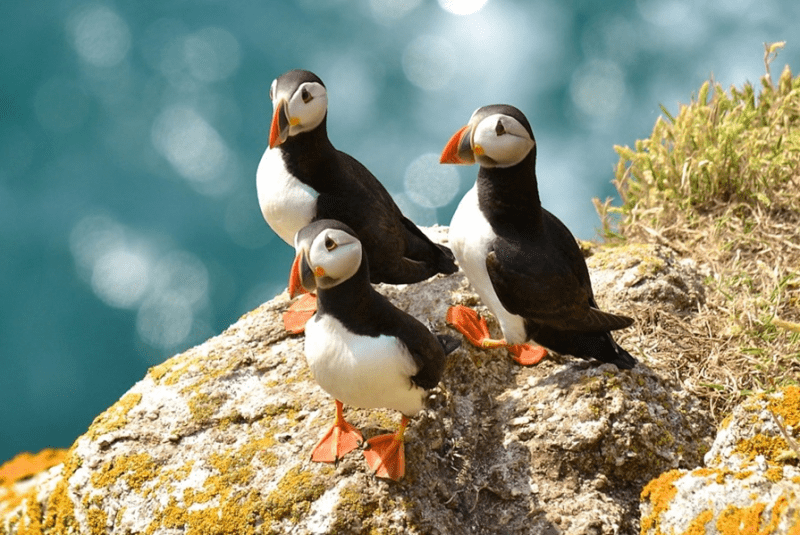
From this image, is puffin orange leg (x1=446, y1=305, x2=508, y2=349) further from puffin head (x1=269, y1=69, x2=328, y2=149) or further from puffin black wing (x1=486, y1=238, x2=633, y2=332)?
puffin head (x1=269, y1=69, x2=328, y2=149)

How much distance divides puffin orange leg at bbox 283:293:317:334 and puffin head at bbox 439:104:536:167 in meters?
1.25

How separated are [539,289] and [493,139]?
2.76 feet

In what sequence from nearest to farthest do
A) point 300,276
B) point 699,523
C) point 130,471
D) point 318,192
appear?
1. point 699,523
2. point 300,276
3. point 130,471
4. point 318,192

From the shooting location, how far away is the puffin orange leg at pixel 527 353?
186 inches

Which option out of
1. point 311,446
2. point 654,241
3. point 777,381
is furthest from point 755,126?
point 311,446

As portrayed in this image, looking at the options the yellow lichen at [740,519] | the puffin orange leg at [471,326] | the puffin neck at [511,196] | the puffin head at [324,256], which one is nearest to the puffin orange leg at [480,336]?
the puffin orange leg at [471,326]

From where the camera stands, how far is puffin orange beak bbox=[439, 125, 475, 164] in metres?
4.22

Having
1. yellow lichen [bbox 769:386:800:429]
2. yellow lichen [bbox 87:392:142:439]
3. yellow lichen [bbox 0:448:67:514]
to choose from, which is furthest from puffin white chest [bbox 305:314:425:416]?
yellow lichen [bbox 0:448:67:514]

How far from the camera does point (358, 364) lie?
3.68 meters

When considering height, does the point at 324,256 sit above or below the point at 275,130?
below

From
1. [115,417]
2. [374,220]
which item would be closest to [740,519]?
[374,220]

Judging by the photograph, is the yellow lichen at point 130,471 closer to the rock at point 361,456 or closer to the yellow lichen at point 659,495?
the rock at point 361,456

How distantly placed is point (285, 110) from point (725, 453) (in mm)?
2805

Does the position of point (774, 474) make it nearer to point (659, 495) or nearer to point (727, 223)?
point (659, 495)
